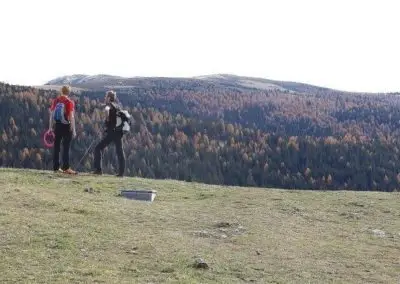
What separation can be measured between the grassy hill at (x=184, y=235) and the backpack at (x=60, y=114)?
1975 millimetres

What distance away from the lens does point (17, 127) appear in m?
164

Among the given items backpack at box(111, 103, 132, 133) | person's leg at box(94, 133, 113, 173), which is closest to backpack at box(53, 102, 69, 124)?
person's leg at box(94, 133, 113, 173)

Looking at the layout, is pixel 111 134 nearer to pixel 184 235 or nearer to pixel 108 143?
pixel 108 143

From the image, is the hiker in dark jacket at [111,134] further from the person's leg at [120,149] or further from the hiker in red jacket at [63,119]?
the hiker in red jacket at [63,119]

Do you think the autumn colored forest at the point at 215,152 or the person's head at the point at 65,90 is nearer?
the person's head at the point at 65,90

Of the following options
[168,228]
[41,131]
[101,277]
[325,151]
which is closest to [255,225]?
[168,228]

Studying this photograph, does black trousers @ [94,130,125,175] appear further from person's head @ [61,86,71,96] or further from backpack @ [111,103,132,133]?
person's head @ [61,86,71,96]

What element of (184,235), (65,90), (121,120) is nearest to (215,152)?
(121,120)

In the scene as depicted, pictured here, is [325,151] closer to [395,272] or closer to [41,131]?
[41,131]

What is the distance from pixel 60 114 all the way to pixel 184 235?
9602 mm

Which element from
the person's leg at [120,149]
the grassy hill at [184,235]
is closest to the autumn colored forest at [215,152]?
the person's leg at [120,149]

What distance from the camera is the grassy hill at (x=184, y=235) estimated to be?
11.9m

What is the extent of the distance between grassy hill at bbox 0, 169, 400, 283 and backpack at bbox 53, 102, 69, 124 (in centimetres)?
197

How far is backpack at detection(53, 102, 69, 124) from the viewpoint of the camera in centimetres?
2306
